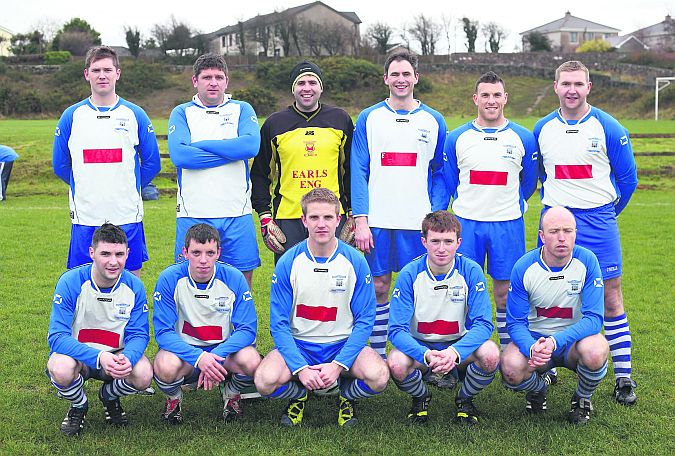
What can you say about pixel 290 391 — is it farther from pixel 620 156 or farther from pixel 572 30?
pixel 572 30

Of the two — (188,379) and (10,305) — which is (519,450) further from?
(10,305)

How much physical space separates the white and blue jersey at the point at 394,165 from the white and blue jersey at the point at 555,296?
2.80ft

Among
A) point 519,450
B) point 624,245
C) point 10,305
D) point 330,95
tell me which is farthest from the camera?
point 330,95

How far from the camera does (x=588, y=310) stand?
4.29 meters

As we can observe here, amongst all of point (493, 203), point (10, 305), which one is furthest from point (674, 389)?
point (10, 305)

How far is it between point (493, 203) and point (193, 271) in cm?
199

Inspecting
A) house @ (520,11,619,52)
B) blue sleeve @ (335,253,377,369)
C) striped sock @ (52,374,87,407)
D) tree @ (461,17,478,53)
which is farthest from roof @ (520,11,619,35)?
striped sock @ (52,374,87,407)

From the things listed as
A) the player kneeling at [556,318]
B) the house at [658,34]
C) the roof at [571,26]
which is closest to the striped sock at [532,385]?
the player kneeling at [556,318]

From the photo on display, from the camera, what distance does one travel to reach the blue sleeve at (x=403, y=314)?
4.21 metres

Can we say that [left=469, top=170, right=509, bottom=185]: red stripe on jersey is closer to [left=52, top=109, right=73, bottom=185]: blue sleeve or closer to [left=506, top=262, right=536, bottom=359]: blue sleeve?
[left=506, top=262, right=536, bottom=359]: blue sleeve

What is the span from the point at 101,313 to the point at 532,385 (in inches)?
101

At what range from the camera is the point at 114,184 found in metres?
4.76

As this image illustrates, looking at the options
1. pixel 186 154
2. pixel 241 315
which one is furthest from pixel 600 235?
pixel 186 154

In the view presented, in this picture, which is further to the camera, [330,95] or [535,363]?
[330,95]
